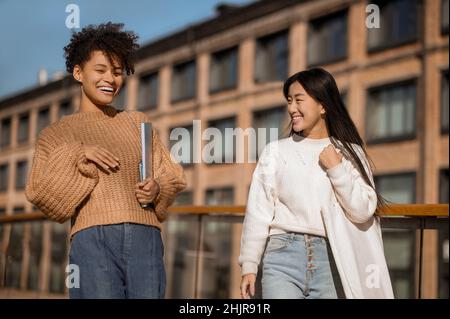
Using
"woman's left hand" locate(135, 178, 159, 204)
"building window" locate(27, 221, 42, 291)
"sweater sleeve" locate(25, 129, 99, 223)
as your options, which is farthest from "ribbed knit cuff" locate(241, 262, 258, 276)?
"building window" locate(27, 221, 42, 291)

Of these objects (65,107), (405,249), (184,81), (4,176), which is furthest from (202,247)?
(4,176)

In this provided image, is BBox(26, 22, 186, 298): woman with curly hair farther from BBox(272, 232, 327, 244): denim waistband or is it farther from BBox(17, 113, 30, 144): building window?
BBox(17, 113, 30, 144): building window

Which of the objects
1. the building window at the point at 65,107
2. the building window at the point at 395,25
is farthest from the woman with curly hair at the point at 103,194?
the building window at the point at 65,107

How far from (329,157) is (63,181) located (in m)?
1.24

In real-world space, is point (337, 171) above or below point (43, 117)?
below

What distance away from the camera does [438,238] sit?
5.45m

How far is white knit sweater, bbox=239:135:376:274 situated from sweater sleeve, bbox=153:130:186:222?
416mm

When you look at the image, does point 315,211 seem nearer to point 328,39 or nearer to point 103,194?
point 103,194

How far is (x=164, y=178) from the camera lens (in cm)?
379

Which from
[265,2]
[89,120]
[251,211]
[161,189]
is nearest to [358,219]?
[251,211]

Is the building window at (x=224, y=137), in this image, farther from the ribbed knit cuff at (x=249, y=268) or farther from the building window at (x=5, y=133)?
the ribbed knit cuff at (x=249, y=268)

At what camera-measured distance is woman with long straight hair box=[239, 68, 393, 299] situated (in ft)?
12.6

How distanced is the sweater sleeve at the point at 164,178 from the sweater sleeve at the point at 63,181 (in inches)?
12.3

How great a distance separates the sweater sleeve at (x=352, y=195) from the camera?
381 cm
